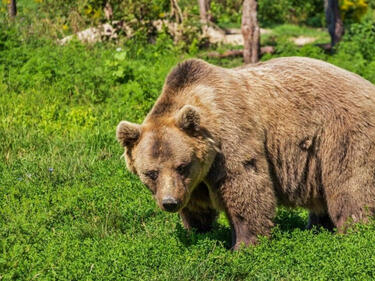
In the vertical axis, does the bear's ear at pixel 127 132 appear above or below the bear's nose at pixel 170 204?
above

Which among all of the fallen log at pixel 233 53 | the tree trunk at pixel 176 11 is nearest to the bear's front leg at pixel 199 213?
the fallen log at pixel 233 53

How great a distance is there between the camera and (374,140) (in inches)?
223

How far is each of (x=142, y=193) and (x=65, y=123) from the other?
104 inches

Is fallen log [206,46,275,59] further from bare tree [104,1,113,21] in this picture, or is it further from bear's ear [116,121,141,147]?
bear's ear [116,121,141,147]

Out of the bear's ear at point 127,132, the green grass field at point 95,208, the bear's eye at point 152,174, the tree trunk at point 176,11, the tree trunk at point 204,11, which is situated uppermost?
the bear's ear at point 127,132

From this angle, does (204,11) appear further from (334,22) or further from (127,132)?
(127,132)

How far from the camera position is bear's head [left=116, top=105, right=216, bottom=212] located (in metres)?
5.09

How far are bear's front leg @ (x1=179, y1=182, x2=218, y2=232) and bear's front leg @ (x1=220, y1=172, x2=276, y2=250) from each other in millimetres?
284

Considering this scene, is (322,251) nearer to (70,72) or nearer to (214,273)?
(214,273)

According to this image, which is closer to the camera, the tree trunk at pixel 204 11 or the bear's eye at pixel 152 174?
the bear's eye at pixel 152 174

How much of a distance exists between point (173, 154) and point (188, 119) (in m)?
0.29

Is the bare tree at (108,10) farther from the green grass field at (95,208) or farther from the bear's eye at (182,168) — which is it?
the bear's eye at (182,168)

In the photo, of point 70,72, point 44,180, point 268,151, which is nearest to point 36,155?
point 44,180

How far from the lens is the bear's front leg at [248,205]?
532 centimetres
